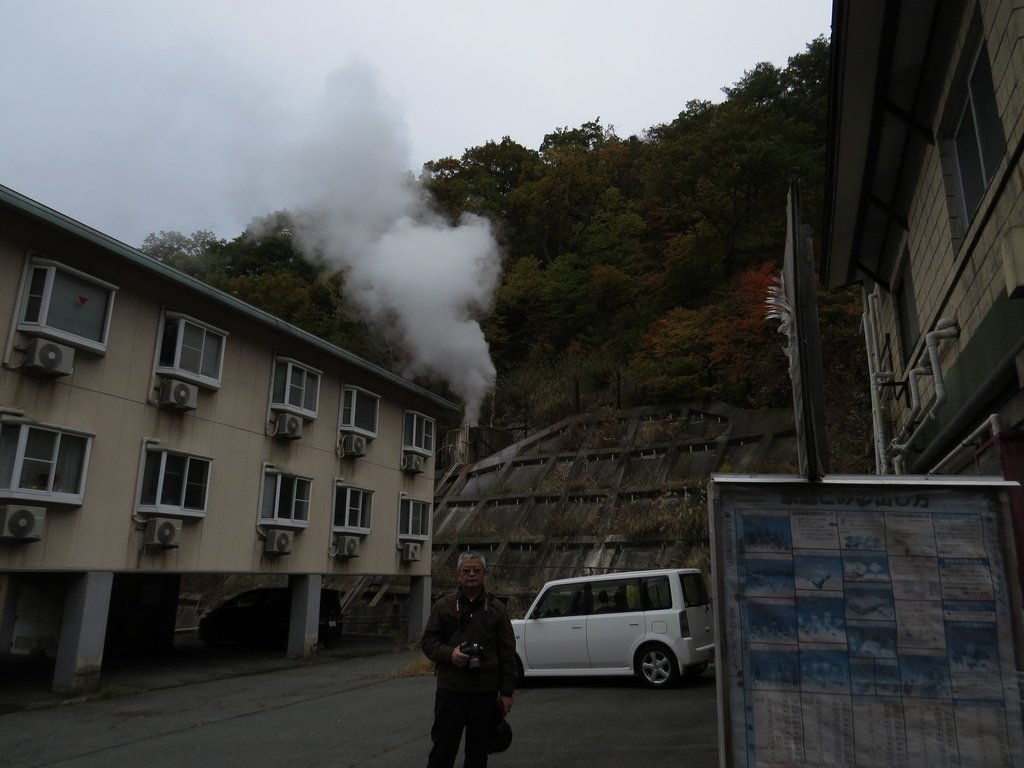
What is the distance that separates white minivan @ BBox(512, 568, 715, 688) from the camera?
999 centimetres

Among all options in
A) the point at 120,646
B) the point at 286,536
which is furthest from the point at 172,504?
the point at 120,646

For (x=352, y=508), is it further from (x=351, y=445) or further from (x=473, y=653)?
(x=473, y=653)

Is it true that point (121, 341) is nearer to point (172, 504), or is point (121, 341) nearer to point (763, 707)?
point (172, 504)

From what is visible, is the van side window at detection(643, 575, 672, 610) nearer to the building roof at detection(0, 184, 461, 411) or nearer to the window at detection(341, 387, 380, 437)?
the building roof at detection(0, 184, 461, 411)

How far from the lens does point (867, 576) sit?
141 inches

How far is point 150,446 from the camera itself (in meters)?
12.6

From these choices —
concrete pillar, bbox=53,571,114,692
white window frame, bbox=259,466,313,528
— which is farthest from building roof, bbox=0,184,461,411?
concrete pillar, bbox=53,571,114,692

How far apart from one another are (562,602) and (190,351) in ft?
27.5

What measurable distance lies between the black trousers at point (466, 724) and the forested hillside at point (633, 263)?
685 inches

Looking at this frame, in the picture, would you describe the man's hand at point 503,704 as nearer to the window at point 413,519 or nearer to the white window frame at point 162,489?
the white window frame at point 162,489

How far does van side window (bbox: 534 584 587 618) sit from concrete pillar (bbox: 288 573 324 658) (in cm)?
724

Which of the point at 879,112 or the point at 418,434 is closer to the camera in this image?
the point at 879,112

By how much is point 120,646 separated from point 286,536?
18.6 feet

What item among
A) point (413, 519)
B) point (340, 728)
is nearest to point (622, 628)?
point (340, 728)
